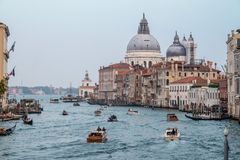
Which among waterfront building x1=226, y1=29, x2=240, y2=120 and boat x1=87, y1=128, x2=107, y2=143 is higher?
waterfront building x1=226, y1=29, x2=240, y2=120

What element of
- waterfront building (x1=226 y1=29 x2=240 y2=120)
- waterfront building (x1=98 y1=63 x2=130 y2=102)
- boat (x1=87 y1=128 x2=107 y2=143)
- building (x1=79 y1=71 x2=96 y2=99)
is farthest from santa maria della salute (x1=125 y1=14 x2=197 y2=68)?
boat (x1=87 y1=128 x2=107 y2=143)

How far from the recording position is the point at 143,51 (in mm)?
145375

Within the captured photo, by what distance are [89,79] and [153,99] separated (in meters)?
69.7

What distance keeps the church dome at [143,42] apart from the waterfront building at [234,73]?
259 ft

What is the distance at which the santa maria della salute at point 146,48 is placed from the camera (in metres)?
139

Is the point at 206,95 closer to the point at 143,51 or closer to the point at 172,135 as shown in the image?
the point at 172,135

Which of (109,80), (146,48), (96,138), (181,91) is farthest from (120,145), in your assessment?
(146,48)

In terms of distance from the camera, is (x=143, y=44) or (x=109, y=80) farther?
(x=143, y=44)

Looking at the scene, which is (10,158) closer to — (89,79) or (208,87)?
(208,87)

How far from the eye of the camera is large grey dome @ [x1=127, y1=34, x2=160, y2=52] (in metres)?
146

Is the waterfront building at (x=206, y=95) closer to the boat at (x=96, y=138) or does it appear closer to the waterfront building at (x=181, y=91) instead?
the waterfront building at (x=181, y=91)

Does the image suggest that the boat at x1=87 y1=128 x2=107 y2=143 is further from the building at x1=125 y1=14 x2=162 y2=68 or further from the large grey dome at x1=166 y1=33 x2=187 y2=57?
the building at x1=125 y1=14 x2=162 y2=68

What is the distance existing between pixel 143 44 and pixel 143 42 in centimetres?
48

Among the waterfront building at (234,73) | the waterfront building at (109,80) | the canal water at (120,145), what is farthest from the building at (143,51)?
the canal water at (120,145)
